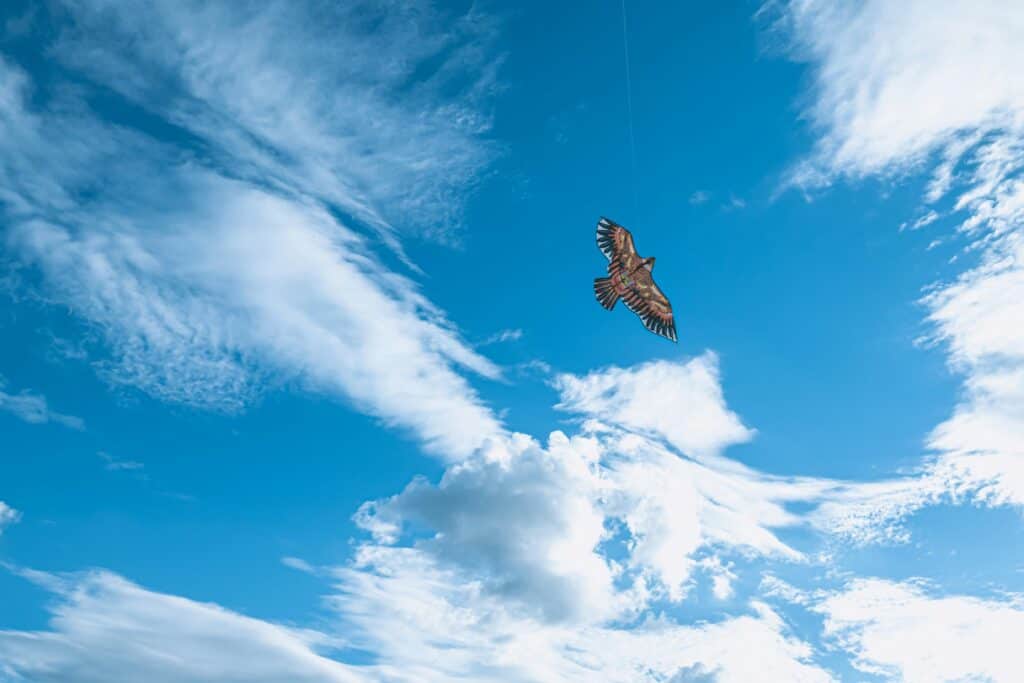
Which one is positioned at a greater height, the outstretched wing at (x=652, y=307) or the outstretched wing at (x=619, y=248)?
the outstretched wing at (x=619, y=248)

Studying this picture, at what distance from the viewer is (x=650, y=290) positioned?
7238 centimetres

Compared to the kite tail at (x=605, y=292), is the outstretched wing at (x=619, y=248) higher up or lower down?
higher up

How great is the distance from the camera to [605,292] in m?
72.0

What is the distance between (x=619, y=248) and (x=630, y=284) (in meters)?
3.23

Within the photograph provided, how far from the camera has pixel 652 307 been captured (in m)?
73.0

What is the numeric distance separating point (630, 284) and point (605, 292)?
2.29 m

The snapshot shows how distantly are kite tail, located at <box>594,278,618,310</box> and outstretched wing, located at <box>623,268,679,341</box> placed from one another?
129 cm

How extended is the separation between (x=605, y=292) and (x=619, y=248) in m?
3.88

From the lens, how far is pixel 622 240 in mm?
71812

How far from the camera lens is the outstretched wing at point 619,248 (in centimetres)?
7156

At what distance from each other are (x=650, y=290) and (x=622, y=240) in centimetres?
489

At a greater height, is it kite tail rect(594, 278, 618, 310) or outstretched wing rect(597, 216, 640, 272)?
outstretched wing rect(597, 216, 640, 272)

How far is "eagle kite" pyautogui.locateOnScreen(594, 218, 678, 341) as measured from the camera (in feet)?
235

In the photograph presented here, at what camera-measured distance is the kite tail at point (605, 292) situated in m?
71.5
